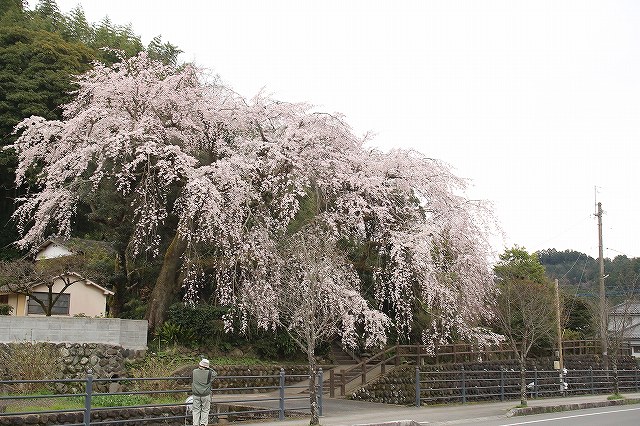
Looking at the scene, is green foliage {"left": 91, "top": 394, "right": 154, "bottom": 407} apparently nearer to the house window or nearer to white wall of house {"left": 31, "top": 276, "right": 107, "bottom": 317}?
white wall of house {"left": 31, "top": 276, "right": 107, "bottom": 317}

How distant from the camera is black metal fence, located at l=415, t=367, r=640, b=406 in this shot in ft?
73.9

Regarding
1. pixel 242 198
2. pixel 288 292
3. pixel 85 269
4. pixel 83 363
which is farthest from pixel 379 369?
pixel 85 269

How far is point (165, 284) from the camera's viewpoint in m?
22.4

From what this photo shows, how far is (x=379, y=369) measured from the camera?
23.5 metres

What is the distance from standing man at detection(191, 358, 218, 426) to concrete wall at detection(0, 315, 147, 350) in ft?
21.5

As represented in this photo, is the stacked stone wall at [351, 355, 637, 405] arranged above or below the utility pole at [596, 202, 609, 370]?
below

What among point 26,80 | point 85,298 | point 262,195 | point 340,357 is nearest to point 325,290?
point 262,195

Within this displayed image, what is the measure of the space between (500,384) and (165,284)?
1375cm

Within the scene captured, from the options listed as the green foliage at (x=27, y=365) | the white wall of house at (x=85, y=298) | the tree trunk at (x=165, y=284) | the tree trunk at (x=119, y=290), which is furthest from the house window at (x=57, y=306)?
the green foliage at (x=27, y=365)

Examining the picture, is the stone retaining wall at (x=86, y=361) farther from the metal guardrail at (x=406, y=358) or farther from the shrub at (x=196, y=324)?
the metal guardrail at (x=406, y=358)

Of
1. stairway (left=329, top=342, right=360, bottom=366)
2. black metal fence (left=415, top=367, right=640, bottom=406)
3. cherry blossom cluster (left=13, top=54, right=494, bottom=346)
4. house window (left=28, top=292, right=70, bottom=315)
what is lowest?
black metal fence (left=415, top=367, right=640, bottom=406)

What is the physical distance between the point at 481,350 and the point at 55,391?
15154 mm

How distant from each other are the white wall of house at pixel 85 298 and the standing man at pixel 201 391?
1506 centimetres

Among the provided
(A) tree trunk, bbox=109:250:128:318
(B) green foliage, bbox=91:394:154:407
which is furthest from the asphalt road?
(A) tree trunk, bbox=109:250:128:318
